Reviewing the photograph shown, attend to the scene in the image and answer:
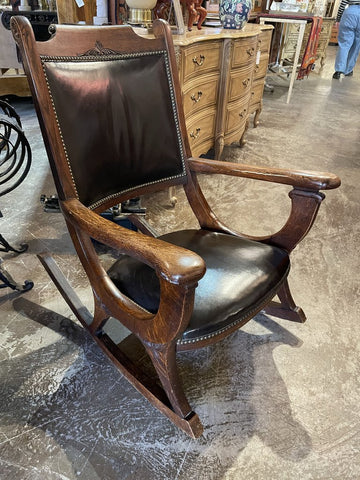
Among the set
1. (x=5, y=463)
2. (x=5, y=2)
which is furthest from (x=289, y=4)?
(x=5, y=463)

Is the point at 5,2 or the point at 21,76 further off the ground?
the point at 5,2

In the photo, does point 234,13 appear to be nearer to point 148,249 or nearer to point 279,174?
point 279,174

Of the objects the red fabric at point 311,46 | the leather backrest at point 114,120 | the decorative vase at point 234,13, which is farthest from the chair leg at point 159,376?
the red fabric at point 311,46

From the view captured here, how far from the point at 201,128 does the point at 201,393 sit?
178 cm

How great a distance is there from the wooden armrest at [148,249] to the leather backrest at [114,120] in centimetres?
16

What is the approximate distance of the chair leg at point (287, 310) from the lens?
1.49 m

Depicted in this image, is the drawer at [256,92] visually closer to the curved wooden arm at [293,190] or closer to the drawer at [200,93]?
the drawer at [200,93]

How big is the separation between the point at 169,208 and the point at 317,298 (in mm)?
1088

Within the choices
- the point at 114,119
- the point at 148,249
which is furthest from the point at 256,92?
the point at 148,249

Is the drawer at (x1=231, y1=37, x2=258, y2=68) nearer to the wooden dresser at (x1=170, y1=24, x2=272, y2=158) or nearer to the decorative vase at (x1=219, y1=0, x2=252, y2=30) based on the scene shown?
the wooden dresser at (x1=170, y1=24, x2=272, y2=158)

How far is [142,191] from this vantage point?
1.30 m

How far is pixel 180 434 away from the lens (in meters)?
1.15

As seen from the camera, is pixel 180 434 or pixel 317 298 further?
pixel 317 298

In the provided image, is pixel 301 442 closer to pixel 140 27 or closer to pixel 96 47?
pixel 96 47
